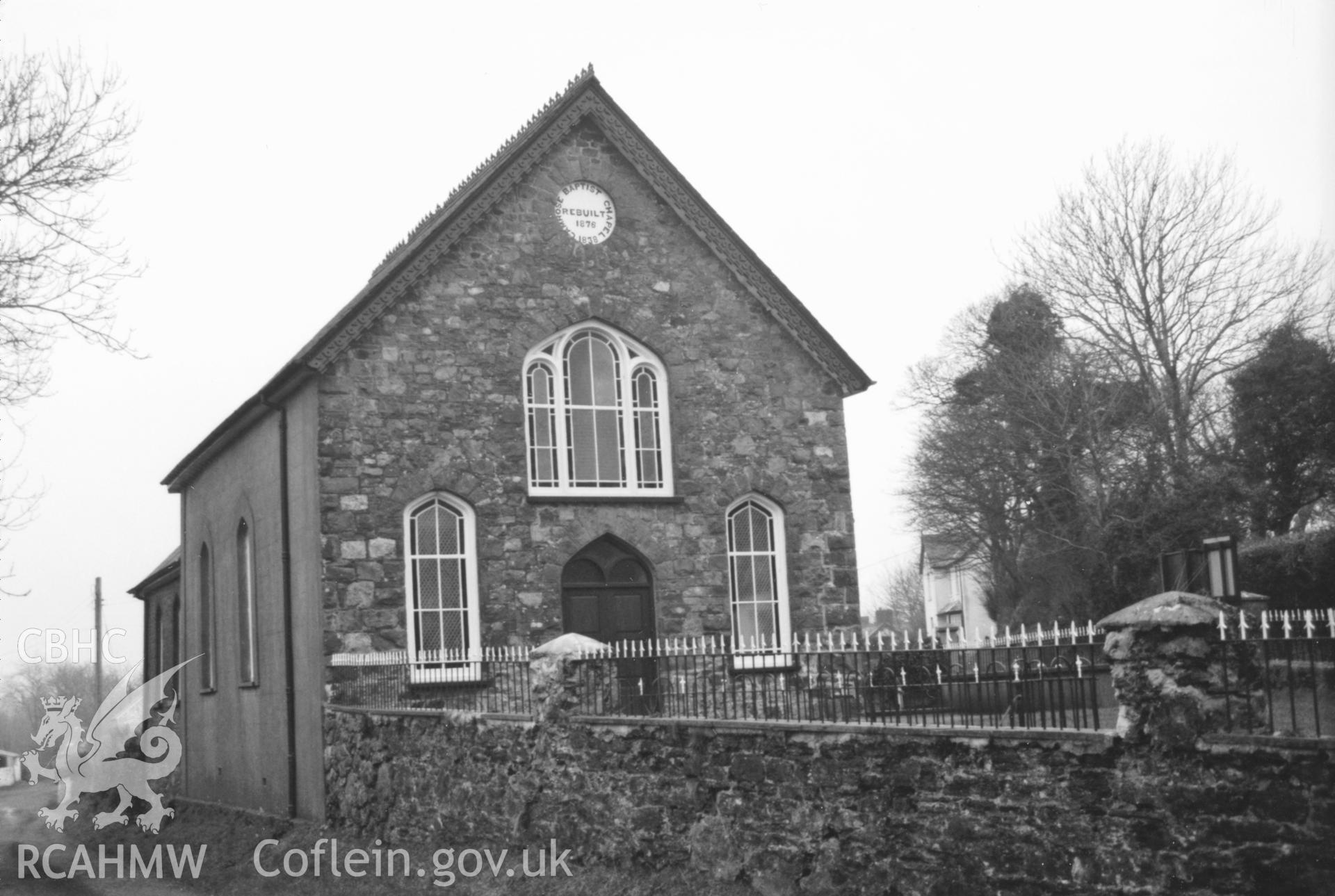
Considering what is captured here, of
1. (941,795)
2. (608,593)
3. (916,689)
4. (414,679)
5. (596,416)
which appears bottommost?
(941,795)

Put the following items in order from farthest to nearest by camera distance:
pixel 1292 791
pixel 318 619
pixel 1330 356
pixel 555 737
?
1. pixel 1330 356
2. pixel 318 619
3. pixel 555 737
4. pixel 1292 791

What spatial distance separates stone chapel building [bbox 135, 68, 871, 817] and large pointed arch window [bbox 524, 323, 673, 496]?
0.03m

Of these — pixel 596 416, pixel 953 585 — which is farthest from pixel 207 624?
pixel 953 585

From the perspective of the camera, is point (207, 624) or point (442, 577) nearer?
point (442, 577)

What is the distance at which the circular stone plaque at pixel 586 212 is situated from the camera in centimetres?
2233

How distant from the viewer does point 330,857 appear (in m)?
17.4

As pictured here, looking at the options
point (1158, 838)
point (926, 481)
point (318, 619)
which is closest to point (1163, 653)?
point (1158, 838)

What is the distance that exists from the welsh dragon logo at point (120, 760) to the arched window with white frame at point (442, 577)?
6.74m

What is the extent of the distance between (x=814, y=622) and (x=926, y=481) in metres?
25.7

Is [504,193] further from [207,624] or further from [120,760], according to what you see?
[120,760]

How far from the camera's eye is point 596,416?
22.1 m

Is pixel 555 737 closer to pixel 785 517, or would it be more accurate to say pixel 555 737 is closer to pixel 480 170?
pixel 785 517

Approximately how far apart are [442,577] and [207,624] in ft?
29.4

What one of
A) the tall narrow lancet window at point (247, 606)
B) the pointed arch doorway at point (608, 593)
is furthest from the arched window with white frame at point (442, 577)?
the tall narrow lancet window at point (247, 606)
